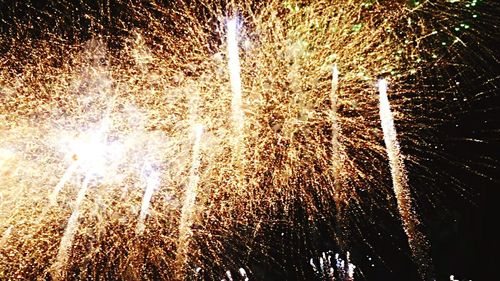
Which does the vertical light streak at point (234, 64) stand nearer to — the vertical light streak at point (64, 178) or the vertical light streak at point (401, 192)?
the vertical light streak at point (401, 192)

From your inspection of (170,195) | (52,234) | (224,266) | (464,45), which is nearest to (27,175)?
(52,234)

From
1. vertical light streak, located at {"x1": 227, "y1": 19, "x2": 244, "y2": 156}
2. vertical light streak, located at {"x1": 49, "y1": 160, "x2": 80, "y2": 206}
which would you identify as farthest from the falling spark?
vertical light streak, located at {"x1": 227, "y1": 19, "x2": 244, "y2": 156}

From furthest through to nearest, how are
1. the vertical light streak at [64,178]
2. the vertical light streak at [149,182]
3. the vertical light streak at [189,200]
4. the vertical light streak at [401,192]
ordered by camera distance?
the vertical light streak at [149,182]
the vertical light streak at [64,178]
the vertical light streak at [189,200]
the vertical light streak at [401,192]

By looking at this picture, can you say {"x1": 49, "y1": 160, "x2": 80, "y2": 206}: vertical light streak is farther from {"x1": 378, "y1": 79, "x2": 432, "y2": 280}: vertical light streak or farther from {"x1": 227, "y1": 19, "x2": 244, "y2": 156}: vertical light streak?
{"x1": 378, "y1": 79, "x2": 432, "y2": 280}: vertical light streak

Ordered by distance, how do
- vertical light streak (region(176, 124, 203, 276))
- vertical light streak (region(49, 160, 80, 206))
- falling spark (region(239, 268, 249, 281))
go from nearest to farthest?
1. vertical light streak (region(176, 124, 203, 276))
2. vertical light streak (region(49, 160, 80, 206))
3. falling spark (region(239, 268, 249, 281))

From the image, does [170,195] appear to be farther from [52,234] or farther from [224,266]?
[224,266]

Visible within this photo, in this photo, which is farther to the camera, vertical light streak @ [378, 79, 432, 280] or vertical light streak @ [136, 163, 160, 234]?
vertical light streak @ [136, 163, 160, 234]

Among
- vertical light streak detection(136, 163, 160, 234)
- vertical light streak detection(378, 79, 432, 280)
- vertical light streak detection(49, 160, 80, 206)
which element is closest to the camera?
vertical light streak detection(378, 79, 432, 280)

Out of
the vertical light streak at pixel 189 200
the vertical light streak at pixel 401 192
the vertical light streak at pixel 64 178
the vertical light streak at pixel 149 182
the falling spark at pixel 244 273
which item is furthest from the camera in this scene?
the falling spark at pixel 244 273

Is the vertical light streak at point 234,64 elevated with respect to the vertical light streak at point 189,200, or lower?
elevated

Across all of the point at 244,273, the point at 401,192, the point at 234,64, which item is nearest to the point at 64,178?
the point at 234,64

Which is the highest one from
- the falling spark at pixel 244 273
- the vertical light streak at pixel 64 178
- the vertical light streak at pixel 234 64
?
the vertical light streak at pixel 234 64

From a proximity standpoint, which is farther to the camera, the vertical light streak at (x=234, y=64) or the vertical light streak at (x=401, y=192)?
the vertical light streak at (x=234, y=64)

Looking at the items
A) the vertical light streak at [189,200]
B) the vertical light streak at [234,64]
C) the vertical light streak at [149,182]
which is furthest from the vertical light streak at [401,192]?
the vertical light streak at [149,182]
